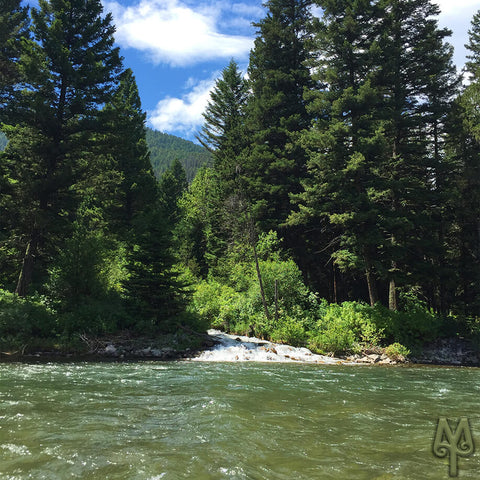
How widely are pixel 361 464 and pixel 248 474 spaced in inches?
58.0

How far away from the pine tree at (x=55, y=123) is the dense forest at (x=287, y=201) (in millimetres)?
81

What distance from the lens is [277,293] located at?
70.0ft

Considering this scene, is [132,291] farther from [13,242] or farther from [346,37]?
[346,37]

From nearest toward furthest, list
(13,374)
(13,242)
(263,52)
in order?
(13,374) → (13,242) → (263,52)

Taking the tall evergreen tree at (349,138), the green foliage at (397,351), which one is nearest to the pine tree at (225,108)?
the tall evergreen tree at (349,138)

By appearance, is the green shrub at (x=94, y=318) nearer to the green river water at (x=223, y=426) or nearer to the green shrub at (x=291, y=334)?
the green river water at (x=223, y=426)

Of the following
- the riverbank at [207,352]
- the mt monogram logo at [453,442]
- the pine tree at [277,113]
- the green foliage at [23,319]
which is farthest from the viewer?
the pine tree at [277,113]

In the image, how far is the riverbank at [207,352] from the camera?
14.9 m

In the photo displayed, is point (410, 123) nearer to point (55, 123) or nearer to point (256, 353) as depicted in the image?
point (256, 353)

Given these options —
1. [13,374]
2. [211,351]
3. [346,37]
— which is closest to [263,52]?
[346,37]

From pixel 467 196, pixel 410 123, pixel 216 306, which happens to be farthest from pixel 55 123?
pixel 467 196

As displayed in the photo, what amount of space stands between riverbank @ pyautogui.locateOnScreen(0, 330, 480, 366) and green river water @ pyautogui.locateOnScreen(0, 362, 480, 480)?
457 centimetres

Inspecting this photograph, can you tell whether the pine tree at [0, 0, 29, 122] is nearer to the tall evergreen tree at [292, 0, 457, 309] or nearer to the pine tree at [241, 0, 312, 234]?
the pine tree at [241, 0, 312, 234]

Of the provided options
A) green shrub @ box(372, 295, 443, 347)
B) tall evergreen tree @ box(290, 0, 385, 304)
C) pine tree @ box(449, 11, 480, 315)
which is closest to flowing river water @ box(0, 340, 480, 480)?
green shrub @ box(372, 295, 443, 347)
